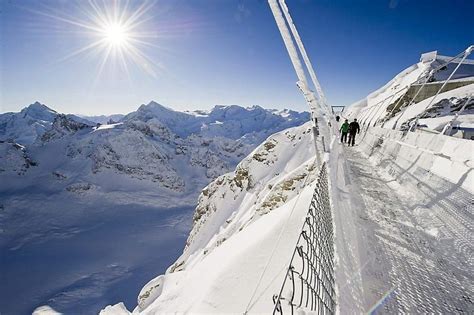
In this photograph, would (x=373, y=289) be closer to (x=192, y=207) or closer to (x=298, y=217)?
(x=298, y=217)

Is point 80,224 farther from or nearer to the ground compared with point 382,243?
nearer to the ground

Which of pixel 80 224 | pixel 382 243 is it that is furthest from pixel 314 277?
pixel 80 224

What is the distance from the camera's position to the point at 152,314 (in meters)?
8.84

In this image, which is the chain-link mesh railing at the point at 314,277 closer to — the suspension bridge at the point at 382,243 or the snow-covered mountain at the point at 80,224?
the suspension bridge at the point at 382,243

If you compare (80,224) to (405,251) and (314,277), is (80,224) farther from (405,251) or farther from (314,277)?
(405,251)

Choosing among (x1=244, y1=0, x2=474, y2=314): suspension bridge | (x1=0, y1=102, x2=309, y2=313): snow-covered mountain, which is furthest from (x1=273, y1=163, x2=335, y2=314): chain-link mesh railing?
(x1=0, y1=102, x2=309, y2=313): snow-covered mountain

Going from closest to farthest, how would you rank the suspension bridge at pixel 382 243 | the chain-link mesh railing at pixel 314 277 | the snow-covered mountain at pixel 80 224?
the chain-link mesh railing at pixel 314 277 → the suspension bridge at pixel 382 243 → the snow-covered mountain at pixel 80 224

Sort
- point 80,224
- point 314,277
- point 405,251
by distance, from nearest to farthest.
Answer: point 314,277 → point 405,251 → point 80,224

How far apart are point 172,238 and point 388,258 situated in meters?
136

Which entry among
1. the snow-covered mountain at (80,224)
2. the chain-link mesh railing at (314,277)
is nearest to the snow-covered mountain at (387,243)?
the chain-link mesh railing at (314,277)

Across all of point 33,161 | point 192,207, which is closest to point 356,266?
point 192,207

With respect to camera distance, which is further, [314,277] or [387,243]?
[387,243]

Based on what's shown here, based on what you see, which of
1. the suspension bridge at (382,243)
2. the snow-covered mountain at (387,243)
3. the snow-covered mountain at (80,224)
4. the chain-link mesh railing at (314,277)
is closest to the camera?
the chain-link mesh railing at (314,277)

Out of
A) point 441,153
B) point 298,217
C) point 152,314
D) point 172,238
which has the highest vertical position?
point 441,153
